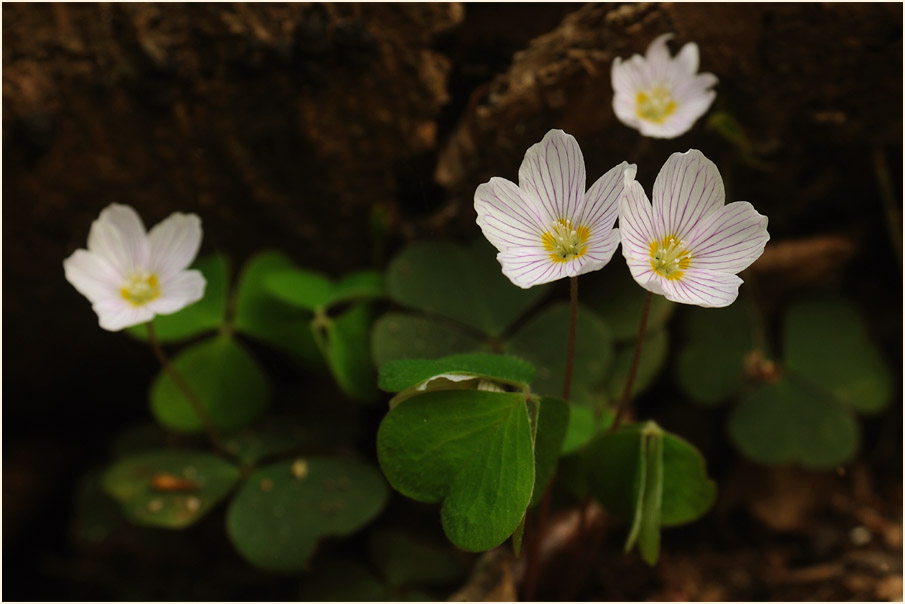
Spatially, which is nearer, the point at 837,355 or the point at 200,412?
the point at 200,412

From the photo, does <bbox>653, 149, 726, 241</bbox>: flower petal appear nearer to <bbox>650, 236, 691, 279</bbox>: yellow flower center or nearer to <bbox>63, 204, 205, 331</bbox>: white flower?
<bbox>650, 236, 691, 279</bbox>: yellow flower center

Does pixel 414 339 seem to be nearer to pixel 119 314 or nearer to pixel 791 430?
pixel 119 314

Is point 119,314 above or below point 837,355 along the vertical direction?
above

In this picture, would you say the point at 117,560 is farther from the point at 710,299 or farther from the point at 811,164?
the point at 811,164

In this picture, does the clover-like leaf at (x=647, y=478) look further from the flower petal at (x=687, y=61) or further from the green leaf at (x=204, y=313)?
the green leaf at (x=204, y=313)

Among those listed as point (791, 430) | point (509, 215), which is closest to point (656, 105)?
point (509, 215)

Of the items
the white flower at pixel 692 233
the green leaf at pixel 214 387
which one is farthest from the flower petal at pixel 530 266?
the green leaf at pixel 214 387
